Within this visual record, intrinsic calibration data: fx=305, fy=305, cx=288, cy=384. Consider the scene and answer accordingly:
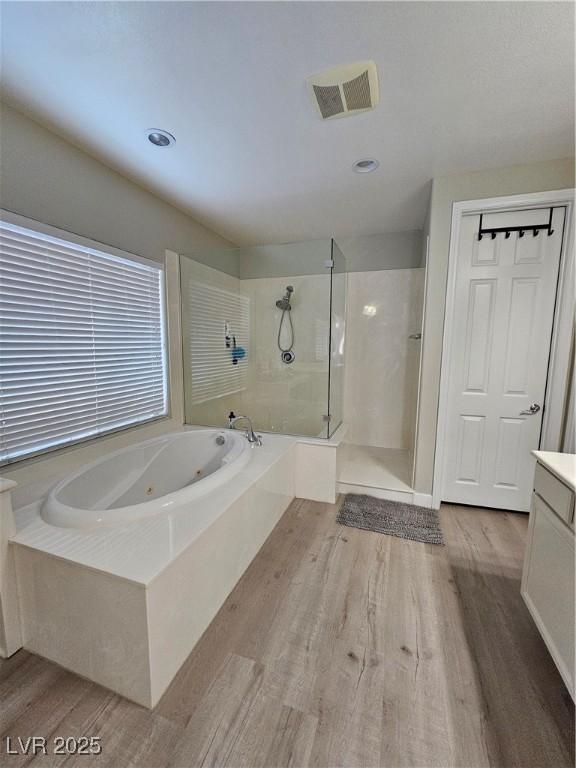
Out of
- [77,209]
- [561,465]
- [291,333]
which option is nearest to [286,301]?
[291,333]

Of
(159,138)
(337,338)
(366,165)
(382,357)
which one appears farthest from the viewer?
(382,357)

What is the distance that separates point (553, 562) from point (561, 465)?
380mm

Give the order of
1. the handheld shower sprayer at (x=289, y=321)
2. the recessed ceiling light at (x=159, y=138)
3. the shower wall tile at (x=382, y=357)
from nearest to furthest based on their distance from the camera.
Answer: the recessed ceiling light at (x=159, y=138) < the handheld shower sprayer at (x=289, y=321) < the shower wall tile at (x=382, y=357)

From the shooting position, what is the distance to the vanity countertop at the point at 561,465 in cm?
113

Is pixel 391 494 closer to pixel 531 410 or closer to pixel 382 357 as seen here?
pixel 531 410

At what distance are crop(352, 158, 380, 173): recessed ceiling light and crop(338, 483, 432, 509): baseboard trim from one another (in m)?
2.43

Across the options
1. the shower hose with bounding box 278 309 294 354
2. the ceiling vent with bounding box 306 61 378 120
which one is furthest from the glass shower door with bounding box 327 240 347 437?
the ceiling vent with bounding box 306 61 378 120

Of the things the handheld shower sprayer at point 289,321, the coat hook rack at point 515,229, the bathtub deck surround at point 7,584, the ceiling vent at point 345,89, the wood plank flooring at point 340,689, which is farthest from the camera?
the handheld shower sprayer at point 289,321

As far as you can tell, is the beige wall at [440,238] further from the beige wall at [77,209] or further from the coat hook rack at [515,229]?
the beige wall at [77,209]

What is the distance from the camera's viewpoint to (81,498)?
5.78 ft

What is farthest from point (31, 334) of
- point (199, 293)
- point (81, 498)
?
point (199, 293)

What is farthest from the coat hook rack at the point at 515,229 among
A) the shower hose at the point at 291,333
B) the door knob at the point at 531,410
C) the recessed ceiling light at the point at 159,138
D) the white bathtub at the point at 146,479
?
the white bathtub at the point at 146,479

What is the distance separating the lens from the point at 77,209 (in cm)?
190

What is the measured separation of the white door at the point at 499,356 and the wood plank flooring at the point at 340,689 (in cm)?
84
